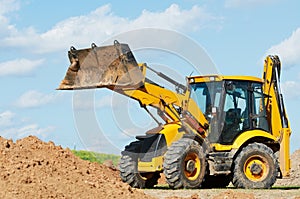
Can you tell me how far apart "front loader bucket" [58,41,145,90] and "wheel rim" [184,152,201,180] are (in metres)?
2.03

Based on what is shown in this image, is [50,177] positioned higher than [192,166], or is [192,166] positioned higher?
[192,166]

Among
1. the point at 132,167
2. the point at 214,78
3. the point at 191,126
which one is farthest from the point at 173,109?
the point at 132,167

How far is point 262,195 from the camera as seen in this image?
14.0 m

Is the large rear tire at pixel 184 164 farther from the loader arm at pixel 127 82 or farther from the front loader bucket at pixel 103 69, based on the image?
the front loader bucket at pixel 103 69

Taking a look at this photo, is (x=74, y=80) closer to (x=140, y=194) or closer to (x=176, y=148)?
(x=176, y=148)

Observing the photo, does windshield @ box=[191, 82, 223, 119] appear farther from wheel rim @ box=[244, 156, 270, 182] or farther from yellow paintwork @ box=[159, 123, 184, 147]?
wheel rim @ box=[244, 156, 270, 182]

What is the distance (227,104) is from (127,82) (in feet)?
8.23

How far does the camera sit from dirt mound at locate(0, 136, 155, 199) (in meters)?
9.92

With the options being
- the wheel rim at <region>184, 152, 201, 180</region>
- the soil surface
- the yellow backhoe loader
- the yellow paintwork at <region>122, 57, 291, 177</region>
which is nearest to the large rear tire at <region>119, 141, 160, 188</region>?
the yellow backhoe loader

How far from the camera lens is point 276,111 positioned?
1753cm

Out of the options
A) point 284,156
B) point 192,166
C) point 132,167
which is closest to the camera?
point 192,166

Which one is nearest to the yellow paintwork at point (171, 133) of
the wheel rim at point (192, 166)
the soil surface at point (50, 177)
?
the wheel rim at point (192, 166)

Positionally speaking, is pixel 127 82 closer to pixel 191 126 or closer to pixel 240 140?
pixel 191 126

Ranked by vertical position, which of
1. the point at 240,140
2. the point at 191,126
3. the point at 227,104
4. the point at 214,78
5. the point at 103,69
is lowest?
the point at 240,140
